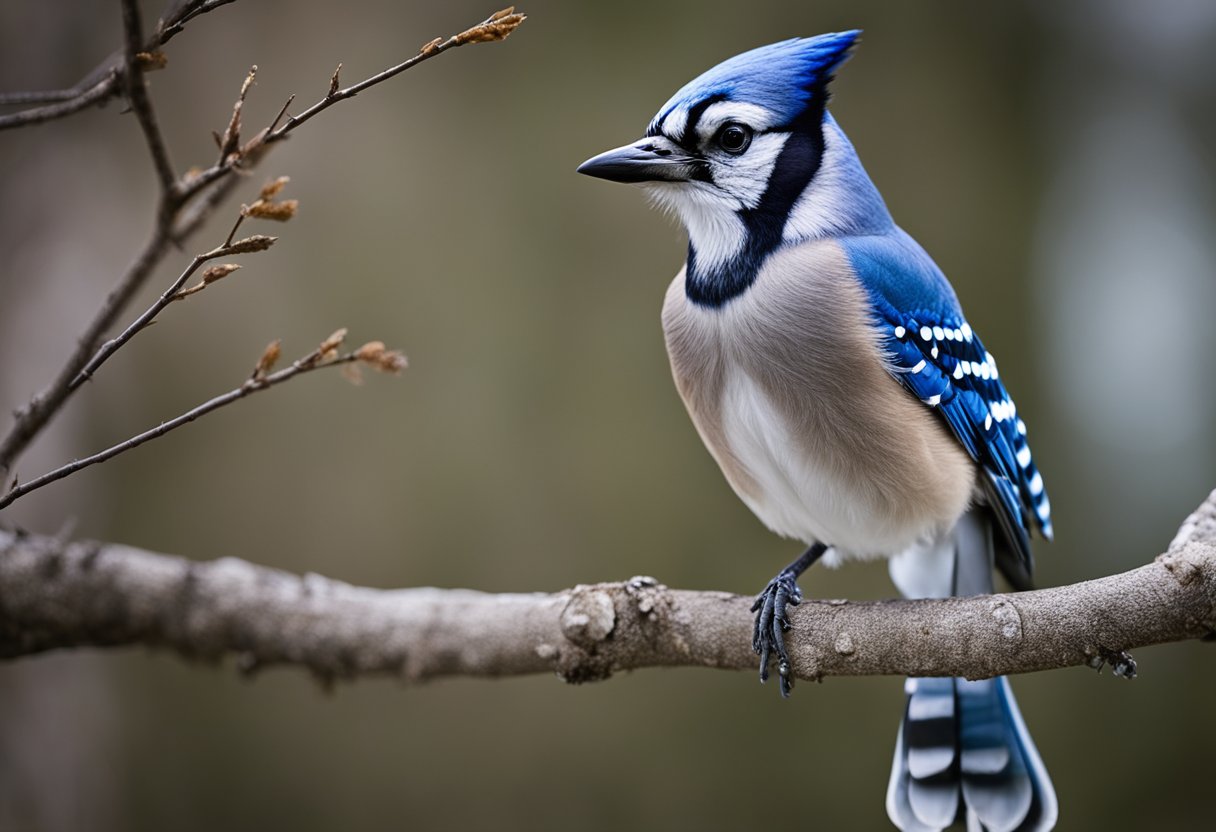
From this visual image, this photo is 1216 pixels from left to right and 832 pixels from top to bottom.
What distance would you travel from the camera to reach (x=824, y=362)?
1522 millimetres

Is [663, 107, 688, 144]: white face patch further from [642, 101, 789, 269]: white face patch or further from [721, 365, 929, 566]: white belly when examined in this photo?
[721, 365, 929, 566]: white belly

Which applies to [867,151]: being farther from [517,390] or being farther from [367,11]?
[367,11]

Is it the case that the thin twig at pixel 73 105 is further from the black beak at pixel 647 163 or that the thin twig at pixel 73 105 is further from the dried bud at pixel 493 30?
the black beak at pixel 647 163

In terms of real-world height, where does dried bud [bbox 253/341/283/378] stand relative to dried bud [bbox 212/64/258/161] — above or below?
below

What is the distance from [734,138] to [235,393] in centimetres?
84

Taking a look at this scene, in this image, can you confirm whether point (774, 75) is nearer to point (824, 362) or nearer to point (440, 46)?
point (824, 362)

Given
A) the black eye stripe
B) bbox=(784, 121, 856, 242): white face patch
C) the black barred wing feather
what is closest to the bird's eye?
the black eye stripe

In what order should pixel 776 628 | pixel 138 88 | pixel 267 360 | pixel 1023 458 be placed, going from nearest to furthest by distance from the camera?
pixel 138 88, pixel 267 360, pixel 776 628, pixel 1023 458

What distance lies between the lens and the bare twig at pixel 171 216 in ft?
3.29

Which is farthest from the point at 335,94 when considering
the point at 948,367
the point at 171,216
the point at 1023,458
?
the point at 1023,458

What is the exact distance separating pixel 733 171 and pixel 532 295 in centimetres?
179

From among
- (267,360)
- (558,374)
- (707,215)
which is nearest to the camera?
(267,360)

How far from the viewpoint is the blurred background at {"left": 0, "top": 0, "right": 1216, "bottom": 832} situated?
309cm

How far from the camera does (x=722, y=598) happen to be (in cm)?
162
